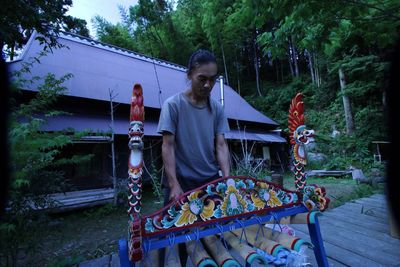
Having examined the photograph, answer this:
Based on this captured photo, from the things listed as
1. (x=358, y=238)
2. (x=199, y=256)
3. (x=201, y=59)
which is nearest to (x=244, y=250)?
(x=199, y=256)

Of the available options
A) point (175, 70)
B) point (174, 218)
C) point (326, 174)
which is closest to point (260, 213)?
point (174, 218)

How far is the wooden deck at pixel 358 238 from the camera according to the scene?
258 cm

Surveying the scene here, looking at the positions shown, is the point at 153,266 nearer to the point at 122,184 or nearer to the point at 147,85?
the point at 122,184

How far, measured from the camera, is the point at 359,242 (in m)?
3.04

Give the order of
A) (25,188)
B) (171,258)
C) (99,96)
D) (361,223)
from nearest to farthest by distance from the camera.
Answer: (171,258), (25,188), (361,223), (99,96)

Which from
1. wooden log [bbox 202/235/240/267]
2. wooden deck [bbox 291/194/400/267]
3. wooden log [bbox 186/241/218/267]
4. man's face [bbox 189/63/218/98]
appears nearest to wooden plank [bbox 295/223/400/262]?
wooden deck [bbox 291/194/400/267]

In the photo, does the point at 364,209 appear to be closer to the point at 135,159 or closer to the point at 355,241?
the point at 355,241

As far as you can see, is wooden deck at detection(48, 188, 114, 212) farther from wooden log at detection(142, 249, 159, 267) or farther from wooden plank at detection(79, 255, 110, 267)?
wooden log at detection(142, 249, 159, 267)

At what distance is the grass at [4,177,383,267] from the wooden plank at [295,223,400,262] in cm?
86

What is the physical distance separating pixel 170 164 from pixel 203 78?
627 millimetres

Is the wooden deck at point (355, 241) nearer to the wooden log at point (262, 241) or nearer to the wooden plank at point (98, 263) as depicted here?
the wooden plank at point (98, 263)

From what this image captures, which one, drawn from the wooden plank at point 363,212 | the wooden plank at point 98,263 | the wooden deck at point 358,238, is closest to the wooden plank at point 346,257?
the wooden deck at point 358,238

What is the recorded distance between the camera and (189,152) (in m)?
1.85

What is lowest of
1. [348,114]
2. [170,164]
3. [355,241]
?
[355,241]
